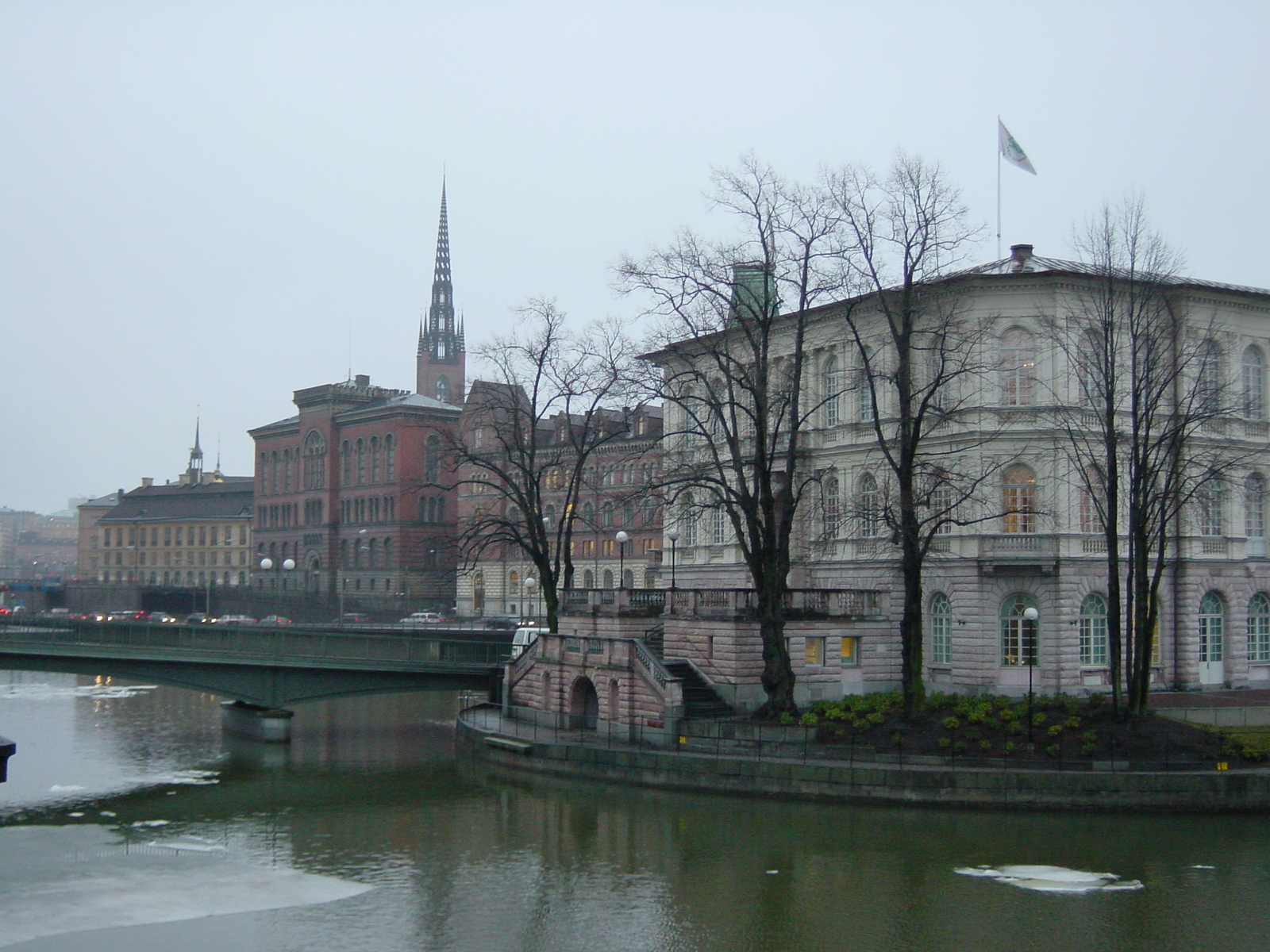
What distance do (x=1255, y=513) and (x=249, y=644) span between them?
1483 inches

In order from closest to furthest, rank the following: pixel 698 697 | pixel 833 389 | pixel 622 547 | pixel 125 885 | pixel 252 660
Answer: pixel 125 885 < pixel 698 697 < pixel 252 660 < pixel 833 389 < pixel 622 547

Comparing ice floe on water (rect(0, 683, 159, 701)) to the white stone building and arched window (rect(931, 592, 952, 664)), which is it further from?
arched window (rect(931, 592, 952, 664))

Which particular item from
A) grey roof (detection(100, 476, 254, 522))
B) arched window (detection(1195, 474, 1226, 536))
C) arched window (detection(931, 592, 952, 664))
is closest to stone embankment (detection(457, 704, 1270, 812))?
arched window (detection(931, 592, 952, 664))

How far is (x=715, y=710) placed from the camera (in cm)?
4312

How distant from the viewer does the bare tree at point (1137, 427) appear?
130ft

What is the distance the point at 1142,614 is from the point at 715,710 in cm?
1290

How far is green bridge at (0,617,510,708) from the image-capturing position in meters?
51.3

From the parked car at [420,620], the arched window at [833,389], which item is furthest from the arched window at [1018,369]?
the parked car at [420,620]

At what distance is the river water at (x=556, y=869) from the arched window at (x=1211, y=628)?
14.6m

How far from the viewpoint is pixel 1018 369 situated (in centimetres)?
4597

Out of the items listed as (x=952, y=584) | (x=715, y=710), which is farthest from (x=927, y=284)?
(x=715, y=710)

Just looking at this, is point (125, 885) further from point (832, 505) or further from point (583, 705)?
point (832, 505)

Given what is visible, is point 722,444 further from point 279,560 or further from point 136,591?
point 279,560

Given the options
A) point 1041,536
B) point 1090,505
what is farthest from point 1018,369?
point 1041,536
